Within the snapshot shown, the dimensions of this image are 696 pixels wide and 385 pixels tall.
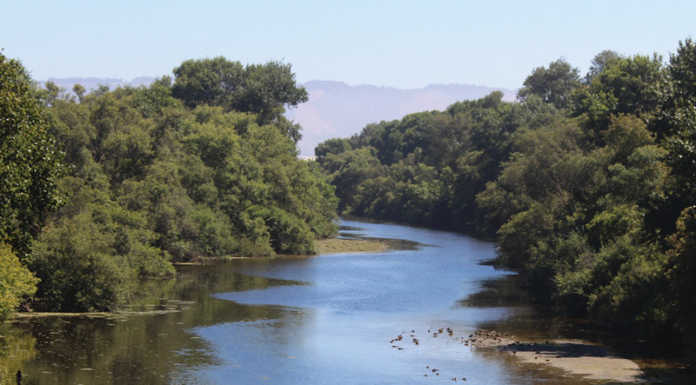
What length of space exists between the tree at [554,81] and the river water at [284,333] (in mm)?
81372

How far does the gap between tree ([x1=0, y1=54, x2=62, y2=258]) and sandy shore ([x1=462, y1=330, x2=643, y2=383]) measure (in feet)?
73.6

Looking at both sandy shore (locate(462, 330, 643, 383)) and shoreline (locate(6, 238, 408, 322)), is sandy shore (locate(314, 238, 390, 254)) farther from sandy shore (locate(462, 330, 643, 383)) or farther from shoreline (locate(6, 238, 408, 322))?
sandy shore (locate(462, 330, 643, 383))

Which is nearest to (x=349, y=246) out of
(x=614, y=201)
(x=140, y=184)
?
(x=140, y=184)

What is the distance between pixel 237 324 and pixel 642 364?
21.8 meters

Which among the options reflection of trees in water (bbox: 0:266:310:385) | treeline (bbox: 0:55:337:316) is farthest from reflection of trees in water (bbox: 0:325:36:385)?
treeline (bbox: 0:55:337:316)

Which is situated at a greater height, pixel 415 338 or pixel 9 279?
pixel 9 279

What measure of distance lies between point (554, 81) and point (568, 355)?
113688mm

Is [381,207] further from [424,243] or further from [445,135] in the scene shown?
[424,243]

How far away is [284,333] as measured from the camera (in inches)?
1725

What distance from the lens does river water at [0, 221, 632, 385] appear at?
3434cm

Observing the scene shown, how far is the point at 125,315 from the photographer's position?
4681 cm

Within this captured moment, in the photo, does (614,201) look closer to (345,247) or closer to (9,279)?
(9,279)

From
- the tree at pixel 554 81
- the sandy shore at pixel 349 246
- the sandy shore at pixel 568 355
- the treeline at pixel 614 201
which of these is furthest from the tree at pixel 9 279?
the tree at pixel 554 81

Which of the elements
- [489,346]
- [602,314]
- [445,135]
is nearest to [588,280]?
[602,314]
